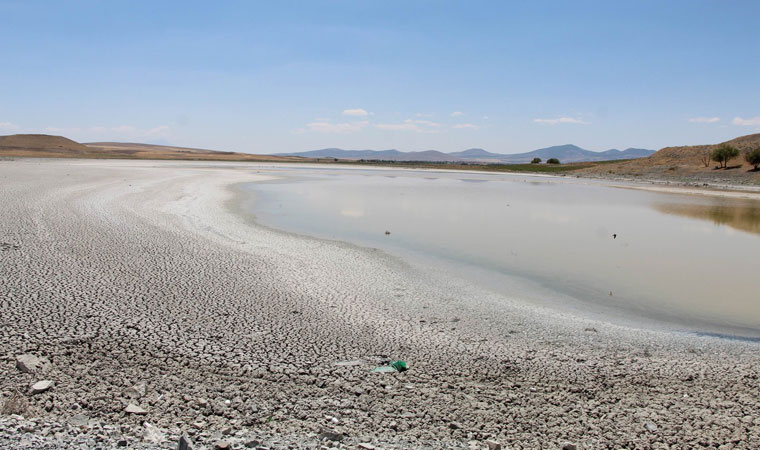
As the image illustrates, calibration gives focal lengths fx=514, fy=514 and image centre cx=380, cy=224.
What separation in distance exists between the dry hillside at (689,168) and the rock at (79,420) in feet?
174

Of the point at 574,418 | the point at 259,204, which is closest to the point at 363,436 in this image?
the point at 574,418

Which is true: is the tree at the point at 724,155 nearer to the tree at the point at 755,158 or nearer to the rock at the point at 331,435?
the tree at the point at 755,158

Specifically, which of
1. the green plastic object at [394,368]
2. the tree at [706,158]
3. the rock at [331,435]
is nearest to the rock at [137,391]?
the rock at [331,435]

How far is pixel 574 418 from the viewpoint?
392 centimetres

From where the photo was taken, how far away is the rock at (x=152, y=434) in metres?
3.40

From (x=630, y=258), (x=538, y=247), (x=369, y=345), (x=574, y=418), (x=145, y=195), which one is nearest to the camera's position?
(x=574, y=418)

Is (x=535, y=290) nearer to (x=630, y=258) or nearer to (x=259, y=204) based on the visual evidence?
(x=630, y=258)

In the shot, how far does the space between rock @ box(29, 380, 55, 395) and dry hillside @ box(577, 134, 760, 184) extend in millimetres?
53062

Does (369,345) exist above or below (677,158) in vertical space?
below

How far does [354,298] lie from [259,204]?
13.4 metres

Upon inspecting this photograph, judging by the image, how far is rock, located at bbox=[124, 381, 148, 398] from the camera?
3.99 meters

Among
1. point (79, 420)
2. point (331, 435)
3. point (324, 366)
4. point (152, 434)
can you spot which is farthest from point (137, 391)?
→ point (331, 435)

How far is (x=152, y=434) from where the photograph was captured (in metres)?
3.47

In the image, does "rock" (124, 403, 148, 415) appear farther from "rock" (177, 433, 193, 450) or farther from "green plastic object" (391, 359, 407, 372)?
"green plastic object" (391, 359, 407, 372)
